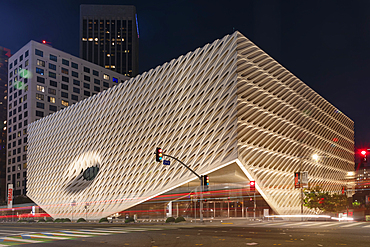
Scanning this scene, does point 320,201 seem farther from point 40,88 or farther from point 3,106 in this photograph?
point 3,106

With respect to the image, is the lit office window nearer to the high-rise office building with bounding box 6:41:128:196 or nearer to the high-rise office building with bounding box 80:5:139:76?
the high-rise office building with bounding box 6:41:128:196

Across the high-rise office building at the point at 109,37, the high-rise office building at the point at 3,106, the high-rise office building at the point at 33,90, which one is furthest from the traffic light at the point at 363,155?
the high-rise office building at the point at 109,37

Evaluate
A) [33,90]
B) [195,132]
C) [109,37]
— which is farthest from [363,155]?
[109,37]

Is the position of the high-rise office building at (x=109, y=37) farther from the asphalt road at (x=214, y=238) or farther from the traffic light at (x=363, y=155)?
the traffic light at (x=363, y=155)

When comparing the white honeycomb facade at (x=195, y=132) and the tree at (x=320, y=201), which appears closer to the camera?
the white honeycomb facade at (x=195, y=132)

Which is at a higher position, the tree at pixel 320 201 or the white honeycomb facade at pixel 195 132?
the white honeycomb facade at pixel 195 132

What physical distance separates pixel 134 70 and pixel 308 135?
136 metres

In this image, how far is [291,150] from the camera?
2173 inches

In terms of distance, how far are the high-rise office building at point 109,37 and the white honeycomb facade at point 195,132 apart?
109814mm

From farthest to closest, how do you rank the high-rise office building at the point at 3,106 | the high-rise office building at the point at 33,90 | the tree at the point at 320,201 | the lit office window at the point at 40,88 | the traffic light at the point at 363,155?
the high-rise office building at the point at 3,106 < the lit office window at the point at 40,88 < the high-rise office building at the point at 33,90 < the tree at the point at 320,201 < the traffic light at the point at 363,155

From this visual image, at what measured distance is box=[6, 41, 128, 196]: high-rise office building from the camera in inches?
3895

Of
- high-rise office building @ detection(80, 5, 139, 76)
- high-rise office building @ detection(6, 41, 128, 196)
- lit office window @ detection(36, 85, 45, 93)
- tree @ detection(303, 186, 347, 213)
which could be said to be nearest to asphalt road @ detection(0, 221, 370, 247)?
tree @ detection(303, 186, 347, 213)

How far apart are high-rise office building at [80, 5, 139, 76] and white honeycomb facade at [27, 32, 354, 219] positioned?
360ft

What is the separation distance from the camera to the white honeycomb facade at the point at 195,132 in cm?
4366
